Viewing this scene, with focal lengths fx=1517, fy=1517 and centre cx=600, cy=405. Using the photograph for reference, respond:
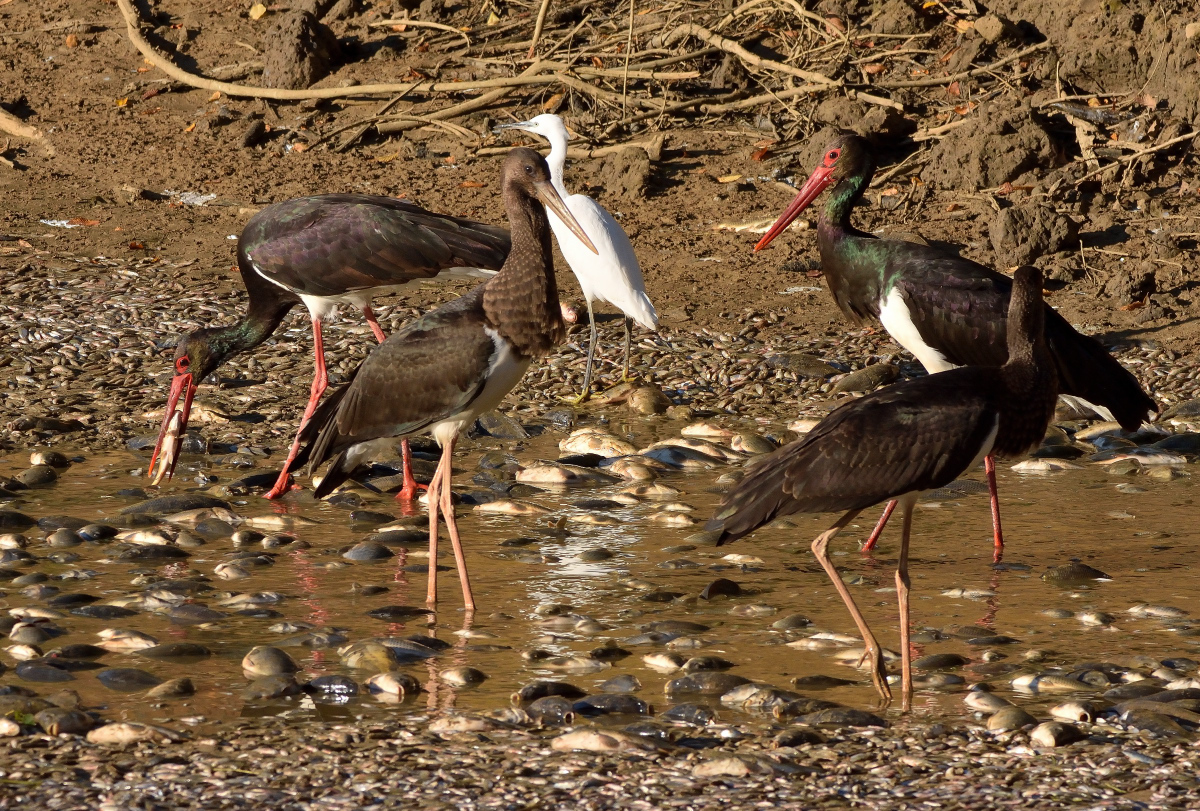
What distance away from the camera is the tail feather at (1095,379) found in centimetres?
675

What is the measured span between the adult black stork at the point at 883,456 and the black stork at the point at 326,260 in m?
2.80

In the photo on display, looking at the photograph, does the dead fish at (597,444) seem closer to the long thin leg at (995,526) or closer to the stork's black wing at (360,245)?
the stork's black wing at (360,245)

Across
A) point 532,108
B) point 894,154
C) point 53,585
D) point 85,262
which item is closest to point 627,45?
point 532,108

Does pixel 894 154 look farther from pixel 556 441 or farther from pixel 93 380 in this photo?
pixel 93 380

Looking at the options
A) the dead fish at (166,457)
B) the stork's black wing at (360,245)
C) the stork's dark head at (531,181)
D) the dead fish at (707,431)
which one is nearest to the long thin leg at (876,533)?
the dead fish at (707,431)

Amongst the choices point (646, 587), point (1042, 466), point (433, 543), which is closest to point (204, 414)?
point (433, 543)

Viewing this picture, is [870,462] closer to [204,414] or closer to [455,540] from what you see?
[455,540]

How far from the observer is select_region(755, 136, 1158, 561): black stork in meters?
6.79

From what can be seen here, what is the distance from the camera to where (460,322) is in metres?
5.77

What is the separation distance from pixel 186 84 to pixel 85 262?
11.2 feet

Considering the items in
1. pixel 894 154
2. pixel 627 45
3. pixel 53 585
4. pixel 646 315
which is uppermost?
pixel 627 45

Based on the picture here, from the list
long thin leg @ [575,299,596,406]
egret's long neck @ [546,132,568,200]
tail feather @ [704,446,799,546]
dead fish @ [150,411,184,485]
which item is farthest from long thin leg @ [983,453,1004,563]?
egret's long neck @ [546,132,568,200]

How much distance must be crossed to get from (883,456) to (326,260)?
3.73 metres

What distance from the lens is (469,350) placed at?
18.6ft
